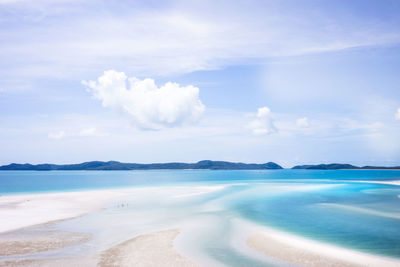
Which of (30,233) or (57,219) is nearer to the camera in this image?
(30,233)

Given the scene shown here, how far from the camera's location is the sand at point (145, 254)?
16.1 m

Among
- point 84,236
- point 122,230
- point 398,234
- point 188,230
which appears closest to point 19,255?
point 84,236

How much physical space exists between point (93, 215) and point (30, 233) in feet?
29.9

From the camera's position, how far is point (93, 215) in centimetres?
3178

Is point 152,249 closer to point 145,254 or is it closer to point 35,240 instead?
point 145,254

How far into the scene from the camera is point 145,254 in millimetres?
17641

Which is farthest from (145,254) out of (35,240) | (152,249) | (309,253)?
(309,253)

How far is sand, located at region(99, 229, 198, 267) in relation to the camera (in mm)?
16094

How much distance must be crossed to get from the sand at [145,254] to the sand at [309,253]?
5.54 m

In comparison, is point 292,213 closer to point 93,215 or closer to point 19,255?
point 93,215

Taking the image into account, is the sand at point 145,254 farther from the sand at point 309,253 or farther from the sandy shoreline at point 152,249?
the sand at point 309,253

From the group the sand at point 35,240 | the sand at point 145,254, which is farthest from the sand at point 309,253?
the sand at point 35,240

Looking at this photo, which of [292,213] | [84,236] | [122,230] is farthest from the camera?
[292,213]

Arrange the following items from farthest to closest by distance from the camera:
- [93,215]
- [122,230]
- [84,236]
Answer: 1. [93,215]
2. [122,230]
3. [84,236]
